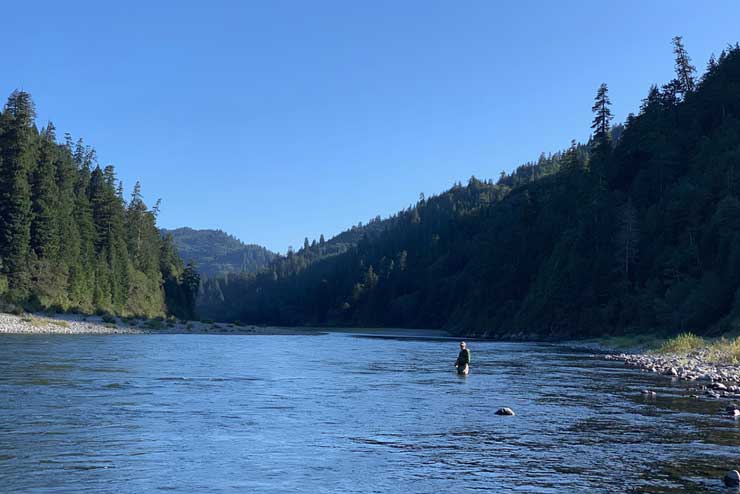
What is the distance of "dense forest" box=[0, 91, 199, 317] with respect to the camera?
96.1 metres

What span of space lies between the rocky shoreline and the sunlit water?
1.61 metres

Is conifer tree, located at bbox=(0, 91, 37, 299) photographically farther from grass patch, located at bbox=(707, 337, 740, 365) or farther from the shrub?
grass patch, located at bbox=(707, 337, 740, 365)

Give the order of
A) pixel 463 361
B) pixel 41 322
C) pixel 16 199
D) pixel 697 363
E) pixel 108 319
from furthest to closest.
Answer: pixel 108 319
pixel 16 199
pixel 41 322
pixel 697 363
pixel 463 361

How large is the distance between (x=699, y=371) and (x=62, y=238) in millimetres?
100451

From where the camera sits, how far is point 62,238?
110062mm

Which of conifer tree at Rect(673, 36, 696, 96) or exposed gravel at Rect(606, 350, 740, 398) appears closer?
exposed gravel at Rect(606, 350, 740, 398)

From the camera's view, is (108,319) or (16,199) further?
(108,319)

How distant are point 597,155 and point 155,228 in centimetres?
11686

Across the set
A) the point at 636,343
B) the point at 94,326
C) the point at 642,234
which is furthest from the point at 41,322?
the point at 642,234

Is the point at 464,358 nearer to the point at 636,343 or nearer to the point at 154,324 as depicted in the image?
the point at 636,343

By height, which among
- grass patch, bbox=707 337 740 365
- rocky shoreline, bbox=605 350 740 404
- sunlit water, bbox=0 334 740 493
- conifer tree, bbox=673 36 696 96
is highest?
conifer tree, bbox=673 36 696 96

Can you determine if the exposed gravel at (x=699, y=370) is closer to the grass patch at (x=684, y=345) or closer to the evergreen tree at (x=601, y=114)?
the grass patch at (x=684, y=345)

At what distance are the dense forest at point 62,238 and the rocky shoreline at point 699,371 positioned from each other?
7514 cm

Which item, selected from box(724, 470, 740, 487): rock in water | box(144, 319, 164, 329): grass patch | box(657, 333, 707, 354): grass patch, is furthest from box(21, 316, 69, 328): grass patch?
box(724, 470, 740, 487): rock in water
